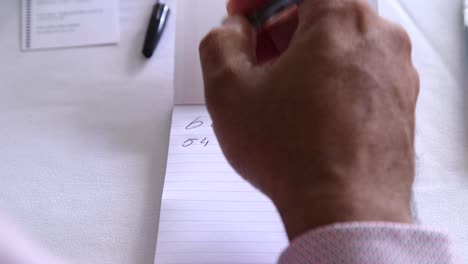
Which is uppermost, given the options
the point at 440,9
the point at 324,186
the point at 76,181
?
the point at 440,9

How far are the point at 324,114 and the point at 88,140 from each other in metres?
0.32

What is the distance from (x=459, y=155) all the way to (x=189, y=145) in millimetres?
310

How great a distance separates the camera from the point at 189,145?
57 centimetres

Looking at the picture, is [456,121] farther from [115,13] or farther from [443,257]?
[115,13]

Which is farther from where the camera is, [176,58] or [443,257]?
[176,58]

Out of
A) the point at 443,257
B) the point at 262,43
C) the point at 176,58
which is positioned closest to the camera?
the point at 443,257

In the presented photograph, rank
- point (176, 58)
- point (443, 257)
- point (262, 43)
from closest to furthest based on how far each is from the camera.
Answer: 1. point (443, 257)
2. point (262, 43)
3. point (176, 58)

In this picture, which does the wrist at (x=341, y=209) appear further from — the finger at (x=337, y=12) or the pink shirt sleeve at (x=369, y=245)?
the finger at (x=337, y=12)

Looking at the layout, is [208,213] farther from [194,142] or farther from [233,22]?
[233,22]

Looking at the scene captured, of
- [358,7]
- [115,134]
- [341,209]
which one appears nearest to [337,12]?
[358,7]

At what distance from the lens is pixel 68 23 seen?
2.17ft

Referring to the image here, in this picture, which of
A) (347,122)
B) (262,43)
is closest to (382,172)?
(347,122)

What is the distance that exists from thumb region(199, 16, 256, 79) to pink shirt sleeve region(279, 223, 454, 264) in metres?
0.16

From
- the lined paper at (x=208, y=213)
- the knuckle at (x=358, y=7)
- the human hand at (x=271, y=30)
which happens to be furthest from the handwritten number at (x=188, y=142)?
the knuckle at (x=358, y=7)
